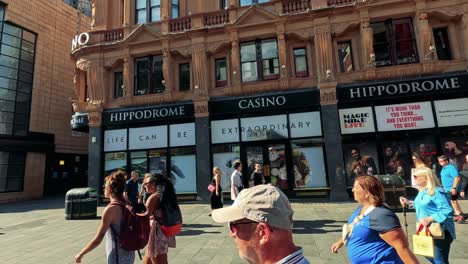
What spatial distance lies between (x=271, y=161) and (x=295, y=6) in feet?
27.4

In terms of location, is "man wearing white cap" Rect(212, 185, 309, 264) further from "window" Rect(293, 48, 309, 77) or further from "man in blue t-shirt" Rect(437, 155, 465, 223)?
"window" Rect(293, 48, 309, 77)

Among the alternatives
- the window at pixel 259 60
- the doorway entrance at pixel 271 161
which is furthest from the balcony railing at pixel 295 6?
the doorway entrance at pixel 271 161

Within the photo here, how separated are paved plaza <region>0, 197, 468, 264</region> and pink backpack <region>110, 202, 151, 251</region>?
2.62 meters

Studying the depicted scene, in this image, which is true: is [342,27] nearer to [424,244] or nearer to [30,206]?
[424,244]

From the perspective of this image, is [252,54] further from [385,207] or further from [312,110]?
[385,207]

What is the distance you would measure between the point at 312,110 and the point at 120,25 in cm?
1283

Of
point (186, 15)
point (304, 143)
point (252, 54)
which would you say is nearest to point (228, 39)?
point (252, 54)

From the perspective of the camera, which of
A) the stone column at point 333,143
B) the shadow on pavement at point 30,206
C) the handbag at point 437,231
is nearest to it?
the handbag at point 437,231

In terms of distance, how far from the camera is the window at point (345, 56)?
15.1 meters

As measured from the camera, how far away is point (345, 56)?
15344mm

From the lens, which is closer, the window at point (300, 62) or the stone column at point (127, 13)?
the window at point (300, 62)

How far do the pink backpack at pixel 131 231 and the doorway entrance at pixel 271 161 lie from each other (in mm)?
11120

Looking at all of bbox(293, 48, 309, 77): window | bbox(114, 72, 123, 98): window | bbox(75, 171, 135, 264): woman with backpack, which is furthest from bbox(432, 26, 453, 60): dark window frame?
bbox(114, 72, 123, 98): window

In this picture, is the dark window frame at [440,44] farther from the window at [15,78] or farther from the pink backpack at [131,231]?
the window at [15,78]
